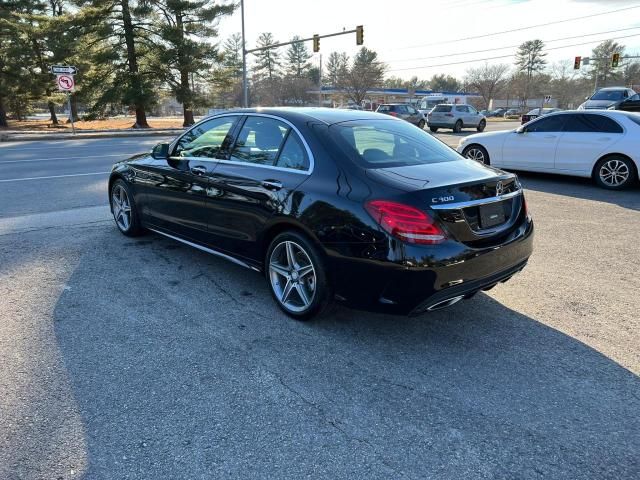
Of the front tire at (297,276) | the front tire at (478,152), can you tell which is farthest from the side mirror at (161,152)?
the front tire at (478,152)

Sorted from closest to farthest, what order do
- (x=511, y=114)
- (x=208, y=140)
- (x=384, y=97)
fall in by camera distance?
(x=208, y=140) < (x=511, y=114) < (x=384, y=97)

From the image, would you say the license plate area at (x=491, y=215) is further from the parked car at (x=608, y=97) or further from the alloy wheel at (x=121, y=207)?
the parked car at (x=608, y=97)

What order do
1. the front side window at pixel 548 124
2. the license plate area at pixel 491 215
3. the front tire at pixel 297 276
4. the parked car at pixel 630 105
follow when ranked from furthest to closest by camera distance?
1. the parked car at pixel 630 105
2. the front side window at pixel 548 124
3. the front tire at pixel 297 276
4. the license plate area at pixel 491 215

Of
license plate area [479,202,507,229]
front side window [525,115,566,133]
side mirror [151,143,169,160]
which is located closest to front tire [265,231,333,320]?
license plate area [479,202,507,229]

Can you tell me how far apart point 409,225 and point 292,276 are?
114cm

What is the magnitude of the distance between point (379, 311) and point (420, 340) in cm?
50

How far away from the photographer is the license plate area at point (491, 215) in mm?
3406

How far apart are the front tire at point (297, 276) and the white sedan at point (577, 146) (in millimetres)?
6019

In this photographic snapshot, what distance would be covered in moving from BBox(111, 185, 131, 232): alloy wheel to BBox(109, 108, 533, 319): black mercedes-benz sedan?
124 centimetres

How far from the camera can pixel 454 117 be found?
96.4ft

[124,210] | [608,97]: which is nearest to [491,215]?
[124,210]

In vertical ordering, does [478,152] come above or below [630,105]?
below

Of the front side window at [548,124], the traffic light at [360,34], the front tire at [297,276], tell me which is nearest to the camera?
the front tire at [297,276]

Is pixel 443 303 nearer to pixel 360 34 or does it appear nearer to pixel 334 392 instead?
pixel 334 392
